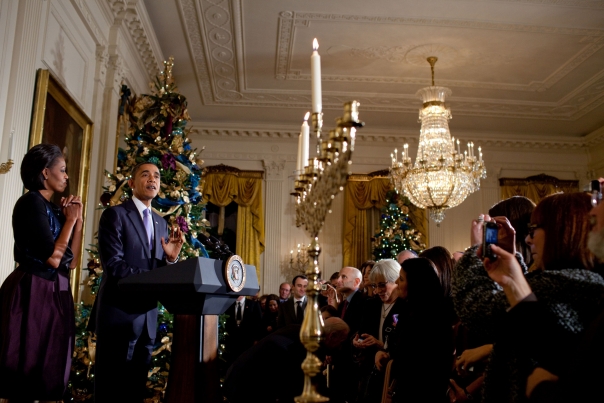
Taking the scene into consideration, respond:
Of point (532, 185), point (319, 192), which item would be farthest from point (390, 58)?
point (319, 192)

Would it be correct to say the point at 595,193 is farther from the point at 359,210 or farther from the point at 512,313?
the point at 359,210

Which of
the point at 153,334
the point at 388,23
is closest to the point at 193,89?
the point at 388,23

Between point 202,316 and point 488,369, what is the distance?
1.44 meters

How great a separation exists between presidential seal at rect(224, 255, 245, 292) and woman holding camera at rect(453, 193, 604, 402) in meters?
1.22

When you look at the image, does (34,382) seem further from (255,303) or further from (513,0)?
(513,0)

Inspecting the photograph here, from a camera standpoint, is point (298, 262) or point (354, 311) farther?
point (298, 262)

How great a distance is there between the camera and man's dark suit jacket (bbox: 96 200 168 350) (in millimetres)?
2848

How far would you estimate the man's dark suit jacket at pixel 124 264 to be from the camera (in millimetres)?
2848

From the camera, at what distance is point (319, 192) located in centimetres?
177

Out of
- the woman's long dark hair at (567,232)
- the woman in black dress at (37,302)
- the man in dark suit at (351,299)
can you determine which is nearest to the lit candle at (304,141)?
the woman's long dark hair at (567,232)

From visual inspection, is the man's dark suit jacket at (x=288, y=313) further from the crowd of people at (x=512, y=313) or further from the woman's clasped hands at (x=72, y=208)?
the woman's clasped hands at (x=72, y=208)

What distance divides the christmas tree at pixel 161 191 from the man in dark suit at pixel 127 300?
174cm

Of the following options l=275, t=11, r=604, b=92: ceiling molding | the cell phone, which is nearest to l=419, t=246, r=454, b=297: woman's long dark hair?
the cell phone

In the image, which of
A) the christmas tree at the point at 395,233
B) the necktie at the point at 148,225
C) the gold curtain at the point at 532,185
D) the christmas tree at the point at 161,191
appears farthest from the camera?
the gold curtain at the point at 532,185
